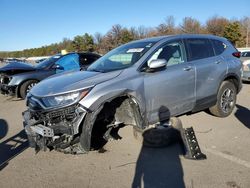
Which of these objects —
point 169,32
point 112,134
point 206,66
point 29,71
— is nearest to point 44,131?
point 112,134

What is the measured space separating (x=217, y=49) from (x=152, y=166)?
3.30 metres

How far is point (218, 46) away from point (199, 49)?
74cm

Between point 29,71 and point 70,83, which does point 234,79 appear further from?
point 29,71

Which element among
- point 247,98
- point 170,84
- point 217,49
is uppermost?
point 217,49

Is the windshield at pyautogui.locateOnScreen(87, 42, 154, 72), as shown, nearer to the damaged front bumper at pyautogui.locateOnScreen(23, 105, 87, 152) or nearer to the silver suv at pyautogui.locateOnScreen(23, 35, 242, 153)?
the silver suv at pyautogui.locateOnScreen(23, 35, 242, 153)

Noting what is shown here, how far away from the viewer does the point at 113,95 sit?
427 cm

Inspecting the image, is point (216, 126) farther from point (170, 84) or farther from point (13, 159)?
point (13, 159)

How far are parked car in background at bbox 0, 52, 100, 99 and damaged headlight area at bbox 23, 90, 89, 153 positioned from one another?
555 cm

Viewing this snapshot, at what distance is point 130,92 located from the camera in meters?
4.47

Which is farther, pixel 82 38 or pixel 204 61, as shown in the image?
pixel 82 38

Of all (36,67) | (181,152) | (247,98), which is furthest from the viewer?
(36,67)

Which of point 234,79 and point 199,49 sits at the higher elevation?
point 199,49

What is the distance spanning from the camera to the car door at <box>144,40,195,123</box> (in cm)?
478

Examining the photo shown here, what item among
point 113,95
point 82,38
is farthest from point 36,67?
point 82,38
